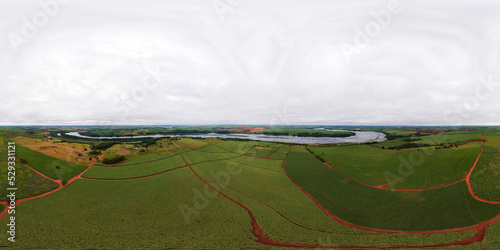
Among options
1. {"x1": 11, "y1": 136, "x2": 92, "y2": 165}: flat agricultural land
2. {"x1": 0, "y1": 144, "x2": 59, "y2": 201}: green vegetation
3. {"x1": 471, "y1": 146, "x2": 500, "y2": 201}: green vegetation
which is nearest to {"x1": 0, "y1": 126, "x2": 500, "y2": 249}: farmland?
{"x1": 471, "y1": 146, "x2": 500, "y2": 201}: green vegetation

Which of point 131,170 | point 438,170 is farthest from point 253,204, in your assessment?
point 438,170

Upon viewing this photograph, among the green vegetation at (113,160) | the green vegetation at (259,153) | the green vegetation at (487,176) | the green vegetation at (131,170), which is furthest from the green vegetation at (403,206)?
the green vegetation at (113,160)

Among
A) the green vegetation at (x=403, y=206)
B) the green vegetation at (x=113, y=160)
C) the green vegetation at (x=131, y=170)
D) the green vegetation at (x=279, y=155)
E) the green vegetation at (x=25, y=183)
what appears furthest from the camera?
the green vegetation at (x=279, y=155)

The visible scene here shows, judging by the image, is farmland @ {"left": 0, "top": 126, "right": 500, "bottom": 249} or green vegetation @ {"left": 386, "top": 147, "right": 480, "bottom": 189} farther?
green vegetation @ {"left": 386, "top": 147, "right": 480, "bottom": 189}

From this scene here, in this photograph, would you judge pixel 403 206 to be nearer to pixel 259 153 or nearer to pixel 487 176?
pixel 487 176

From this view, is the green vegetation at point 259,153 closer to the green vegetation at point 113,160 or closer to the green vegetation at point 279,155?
the green vegetation at point 279,155

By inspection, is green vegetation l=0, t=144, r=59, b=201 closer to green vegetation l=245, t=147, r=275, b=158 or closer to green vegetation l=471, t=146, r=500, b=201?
green vegetation l=245, t=147, r=275, b=158

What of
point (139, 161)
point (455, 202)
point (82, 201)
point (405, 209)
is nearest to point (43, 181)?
point (82, 201)

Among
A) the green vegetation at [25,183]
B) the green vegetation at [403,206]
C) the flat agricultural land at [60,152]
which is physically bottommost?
the green vegetation at [403,206]

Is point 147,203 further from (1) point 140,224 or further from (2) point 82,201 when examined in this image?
(2) point 82,201
